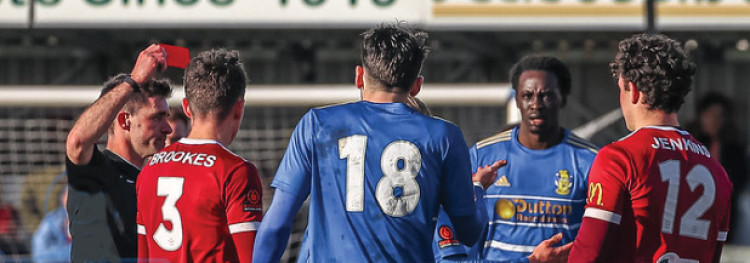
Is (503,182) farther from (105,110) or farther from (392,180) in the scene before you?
(105,110)

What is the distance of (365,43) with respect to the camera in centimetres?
334

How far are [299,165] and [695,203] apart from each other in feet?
4.45

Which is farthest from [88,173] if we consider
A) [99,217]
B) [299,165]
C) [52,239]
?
[52,239]

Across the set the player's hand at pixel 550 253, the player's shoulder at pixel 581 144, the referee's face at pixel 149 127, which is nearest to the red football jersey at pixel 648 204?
the player's hand at pixel 550 253

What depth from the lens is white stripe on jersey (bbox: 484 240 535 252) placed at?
16.1 ft

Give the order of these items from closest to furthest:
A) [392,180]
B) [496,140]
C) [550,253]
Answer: [392,180] → [550,253] → [496,140]

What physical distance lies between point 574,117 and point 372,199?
839 centimetres

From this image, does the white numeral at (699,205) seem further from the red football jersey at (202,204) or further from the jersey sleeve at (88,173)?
the jersey sleeve at (88,173)

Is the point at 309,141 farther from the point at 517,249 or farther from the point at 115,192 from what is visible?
the point at 517,249

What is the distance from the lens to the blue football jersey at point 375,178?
3209mm

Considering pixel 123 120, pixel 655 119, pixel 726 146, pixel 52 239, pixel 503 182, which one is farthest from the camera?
pixel 726 146

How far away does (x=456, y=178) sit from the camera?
3.28 metres

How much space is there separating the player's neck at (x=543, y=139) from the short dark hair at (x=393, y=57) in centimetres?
196

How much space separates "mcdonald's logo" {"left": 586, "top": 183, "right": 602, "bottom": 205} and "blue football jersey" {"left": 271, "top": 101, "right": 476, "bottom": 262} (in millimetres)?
402
